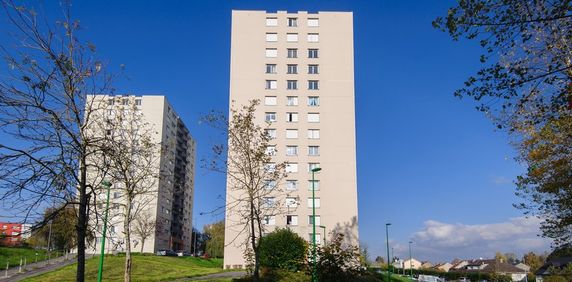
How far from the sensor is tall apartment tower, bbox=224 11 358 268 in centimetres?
5569

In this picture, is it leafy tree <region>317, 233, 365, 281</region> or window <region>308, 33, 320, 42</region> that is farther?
window <region>308, 33, 320, 42</region>

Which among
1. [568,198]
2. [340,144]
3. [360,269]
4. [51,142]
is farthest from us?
[340,144]

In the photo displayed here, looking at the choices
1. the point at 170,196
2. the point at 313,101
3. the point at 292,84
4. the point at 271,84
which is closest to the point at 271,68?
the point at 271,84

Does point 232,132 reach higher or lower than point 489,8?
higher

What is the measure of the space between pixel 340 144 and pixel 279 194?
966 cm

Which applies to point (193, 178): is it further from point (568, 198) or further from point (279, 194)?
point (568, 198)

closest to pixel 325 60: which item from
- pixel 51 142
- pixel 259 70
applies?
pixel 259 70

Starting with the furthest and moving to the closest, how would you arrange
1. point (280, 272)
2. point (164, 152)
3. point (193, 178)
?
point (193, 178) < point (280, 272) < point (164, 152)

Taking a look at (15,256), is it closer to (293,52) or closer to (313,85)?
(313,85)

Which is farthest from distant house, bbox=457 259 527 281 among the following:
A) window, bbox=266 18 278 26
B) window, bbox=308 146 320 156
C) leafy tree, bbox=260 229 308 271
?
leafy tree, bbox=260 229 308 271

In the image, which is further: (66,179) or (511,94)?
(66,179)

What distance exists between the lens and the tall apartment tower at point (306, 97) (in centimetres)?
5569

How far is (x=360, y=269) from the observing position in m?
22.6

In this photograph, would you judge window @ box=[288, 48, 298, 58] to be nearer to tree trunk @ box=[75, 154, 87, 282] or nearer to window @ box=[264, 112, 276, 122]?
window @ box=[264, 112, 276, 122]
